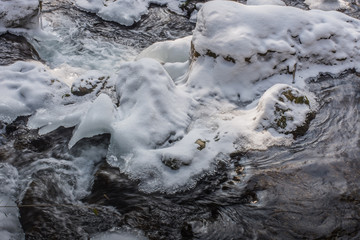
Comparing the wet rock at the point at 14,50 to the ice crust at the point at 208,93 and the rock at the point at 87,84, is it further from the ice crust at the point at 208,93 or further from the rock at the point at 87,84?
the rock at the point at 87,84

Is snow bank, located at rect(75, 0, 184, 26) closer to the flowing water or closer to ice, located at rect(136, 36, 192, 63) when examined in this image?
ice, located at rect(136, 36, 192, 63)

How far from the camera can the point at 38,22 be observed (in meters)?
6.71

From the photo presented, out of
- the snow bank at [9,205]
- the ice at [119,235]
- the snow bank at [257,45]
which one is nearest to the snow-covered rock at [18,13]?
the snow bank at [257,45]

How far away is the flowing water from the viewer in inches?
132

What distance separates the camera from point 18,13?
6.40 m

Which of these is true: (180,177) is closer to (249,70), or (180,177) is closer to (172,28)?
(249,70)

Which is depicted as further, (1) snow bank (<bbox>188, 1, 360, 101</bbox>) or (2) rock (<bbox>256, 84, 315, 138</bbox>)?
(1) snow bank (<bbox>188, 1, 360, 101</bbox>)

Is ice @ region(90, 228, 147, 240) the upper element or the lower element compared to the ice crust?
lower

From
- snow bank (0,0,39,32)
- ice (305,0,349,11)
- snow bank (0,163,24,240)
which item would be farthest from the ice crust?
ice (305,0,349,11)

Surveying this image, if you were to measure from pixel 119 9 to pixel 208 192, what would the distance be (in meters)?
Answer: 5.46

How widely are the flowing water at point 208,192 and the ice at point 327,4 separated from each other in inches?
163

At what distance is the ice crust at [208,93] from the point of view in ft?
13.5

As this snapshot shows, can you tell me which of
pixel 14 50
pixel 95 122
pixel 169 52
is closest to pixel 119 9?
pixel 169 52

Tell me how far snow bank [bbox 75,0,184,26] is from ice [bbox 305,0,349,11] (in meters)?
3.31
